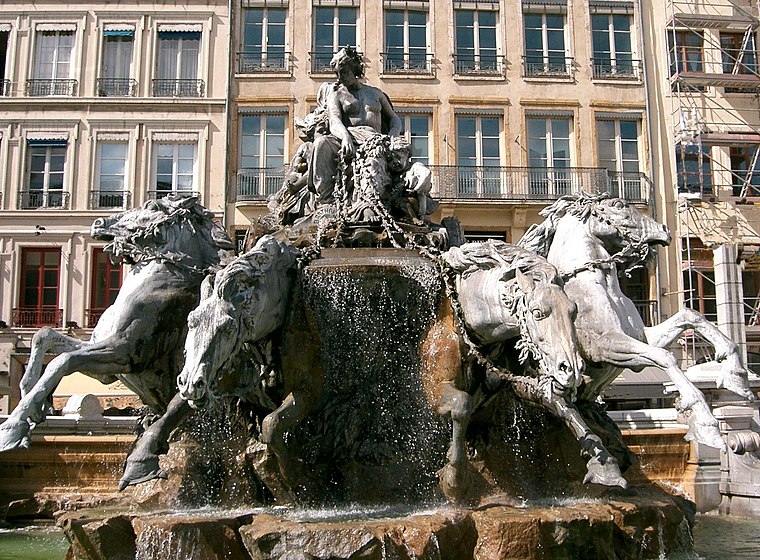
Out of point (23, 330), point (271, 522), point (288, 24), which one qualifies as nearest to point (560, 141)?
point (288, 24)

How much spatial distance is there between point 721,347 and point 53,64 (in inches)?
1052

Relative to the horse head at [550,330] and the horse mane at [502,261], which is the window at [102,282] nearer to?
the horse mane at [502,261]

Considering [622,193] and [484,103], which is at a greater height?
[484,103]

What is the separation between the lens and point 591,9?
2933 centimetres

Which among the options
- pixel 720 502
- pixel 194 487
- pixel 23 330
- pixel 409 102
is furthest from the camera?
pixel 409 102

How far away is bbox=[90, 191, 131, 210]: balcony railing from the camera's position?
27688 mm

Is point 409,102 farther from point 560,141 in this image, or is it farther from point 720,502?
point 720,502

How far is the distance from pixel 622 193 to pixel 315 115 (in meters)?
19.4

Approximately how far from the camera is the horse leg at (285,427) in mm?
6914

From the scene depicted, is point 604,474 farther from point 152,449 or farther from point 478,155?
point 478,155

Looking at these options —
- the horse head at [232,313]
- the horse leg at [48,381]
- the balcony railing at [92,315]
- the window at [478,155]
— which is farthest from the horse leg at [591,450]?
the balcony railing at [92,315]

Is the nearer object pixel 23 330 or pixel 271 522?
pixel 271 522

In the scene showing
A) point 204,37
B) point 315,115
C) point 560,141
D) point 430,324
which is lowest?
point 430,324

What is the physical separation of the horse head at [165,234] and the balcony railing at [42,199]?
68.7 feet
